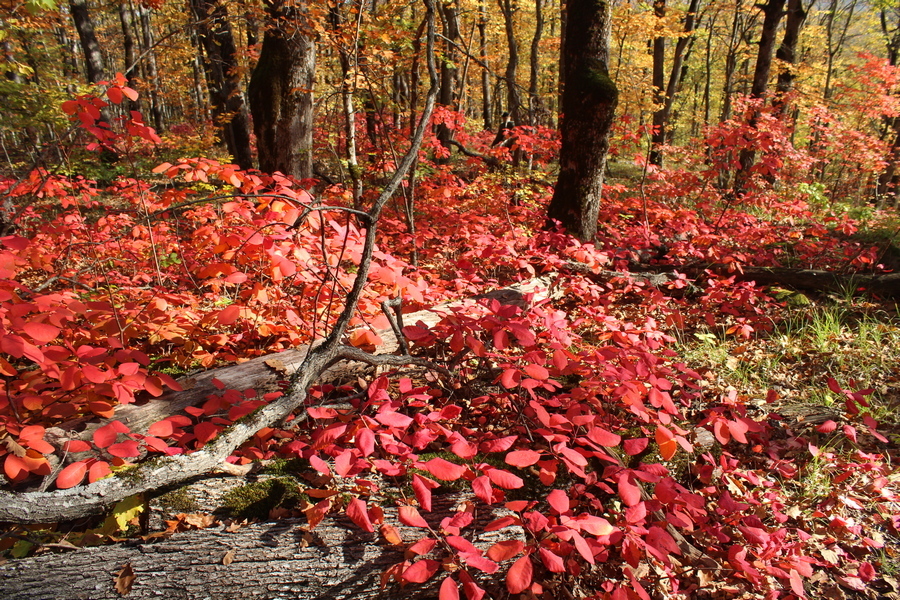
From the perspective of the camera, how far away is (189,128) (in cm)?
1553

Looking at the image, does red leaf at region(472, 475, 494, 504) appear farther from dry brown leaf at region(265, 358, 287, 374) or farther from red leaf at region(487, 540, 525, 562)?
dry brown leaf at region(265, 358, 287, 374)

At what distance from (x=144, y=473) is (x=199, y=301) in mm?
2407

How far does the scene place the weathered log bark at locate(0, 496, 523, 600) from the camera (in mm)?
1525

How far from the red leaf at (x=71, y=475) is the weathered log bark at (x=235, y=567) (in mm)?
302

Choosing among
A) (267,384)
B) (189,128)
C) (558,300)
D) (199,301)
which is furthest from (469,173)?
(189,128)

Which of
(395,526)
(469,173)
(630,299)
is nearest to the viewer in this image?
(395,526)

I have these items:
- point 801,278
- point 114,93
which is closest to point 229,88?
point 114,93

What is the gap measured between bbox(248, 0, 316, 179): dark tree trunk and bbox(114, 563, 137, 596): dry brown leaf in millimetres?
4318

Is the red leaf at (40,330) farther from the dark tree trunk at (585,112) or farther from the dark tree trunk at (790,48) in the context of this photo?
the dark tree trunk at (790,48)

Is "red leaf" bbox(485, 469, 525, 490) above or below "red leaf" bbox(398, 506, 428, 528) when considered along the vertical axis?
above

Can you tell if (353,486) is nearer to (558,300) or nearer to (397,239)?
(558,300)

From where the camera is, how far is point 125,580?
153cm

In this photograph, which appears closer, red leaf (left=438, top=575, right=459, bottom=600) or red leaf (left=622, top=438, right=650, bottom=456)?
red leaf (left=438, top=575, right=459, bottom=600)

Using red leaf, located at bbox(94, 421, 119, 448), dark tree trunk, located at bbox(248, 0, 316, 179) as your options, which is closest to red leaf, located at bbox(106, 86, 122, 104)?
red leaf, located at bbox(94, 421, 119, 448)
